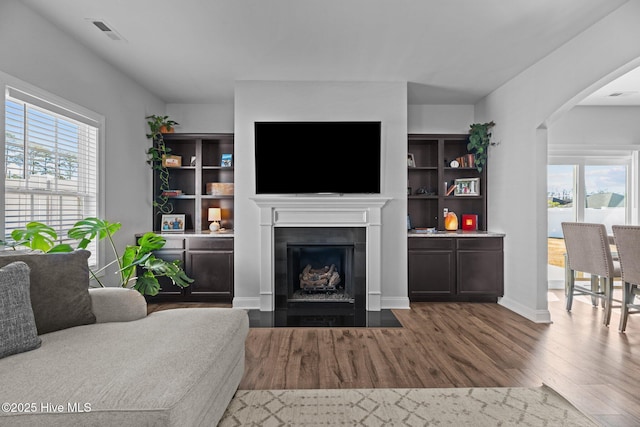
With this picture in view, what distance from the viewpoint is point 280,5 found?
8.78 feet

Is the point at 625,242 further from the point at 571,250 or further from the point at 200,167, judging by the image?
the point at 200,167

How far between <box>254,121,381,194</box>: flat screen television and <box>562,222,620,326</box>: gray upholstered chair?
221 cm

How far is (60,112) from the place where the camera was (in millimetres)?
3090

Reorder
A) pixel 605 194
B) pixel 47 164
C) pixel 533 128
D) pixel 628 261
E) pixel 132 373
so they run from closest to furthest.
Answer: pixel 132 373
pixel 47 164
pixel 628 261
pixel 533 128
pixel 605 194

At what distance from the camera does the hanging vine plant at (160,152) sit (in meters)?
4.70

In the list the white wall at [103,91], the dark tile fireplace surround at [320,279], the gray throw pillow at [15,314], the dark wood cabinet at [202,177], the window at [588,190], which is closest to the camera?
the gray throw pillow at [15,314]

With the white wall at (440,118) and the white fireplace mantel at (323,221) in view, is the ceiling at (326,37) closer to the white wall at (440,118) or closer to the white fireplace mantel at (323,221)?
the white wall at (440,118)

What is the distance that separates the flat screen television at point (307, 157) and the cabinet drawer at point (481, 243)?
1.40 metres

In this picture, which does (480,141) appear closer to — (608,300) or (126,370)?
(608,300)

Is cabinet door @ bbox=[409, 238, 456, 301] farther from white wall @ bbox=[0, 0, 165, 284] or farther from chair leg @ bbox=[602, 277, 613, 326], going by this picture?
white wall @ bbox=[0, 0, 165, 284]

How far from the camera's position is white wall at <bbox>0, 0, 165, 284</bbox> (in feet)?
8.66

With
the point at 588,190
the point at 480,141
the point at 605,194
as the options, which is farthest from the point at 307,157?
the point at 605,194

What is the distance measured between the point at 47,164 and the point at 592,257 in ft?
17.0

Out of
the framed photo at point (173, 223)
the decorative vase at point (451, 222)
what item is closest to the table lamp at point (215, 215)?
the framed photo at point (173, 223)
